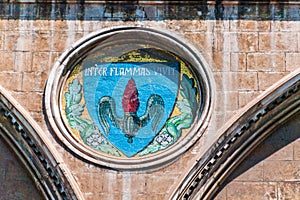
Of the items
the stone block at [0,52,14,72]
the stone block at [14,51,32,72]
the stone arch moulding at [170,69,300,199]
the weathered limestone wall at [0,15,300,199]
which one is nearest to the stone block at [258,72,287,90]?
the weathered limestone wall at [0,15,300,199]

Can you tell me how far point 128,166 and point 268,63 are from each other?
8.24 feet

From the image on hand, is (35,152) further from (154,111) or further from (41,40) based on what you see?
(154,111)

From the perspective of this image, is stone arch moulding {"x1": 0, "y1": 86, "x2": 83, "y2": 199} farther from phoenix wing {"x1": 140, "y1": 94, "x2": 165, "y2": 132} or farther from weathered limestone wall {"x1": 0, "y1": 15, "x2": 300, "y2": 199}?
phoenix wing {"x1": 140, "y1": 94, "x2": 165, "y2": 132}

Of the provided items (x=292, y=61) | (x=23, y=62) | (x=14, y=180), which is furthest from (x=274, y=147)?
(x=23, y=62)

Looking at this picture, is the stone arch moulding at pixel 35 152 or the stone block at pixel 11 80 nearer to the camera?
the stone arch moulding at pixel 35 152

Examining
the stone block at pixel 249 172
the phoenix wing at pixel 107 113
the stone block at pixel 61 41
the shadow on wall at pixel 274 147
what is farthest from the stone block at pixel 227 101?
the stone block at pixel 61 41

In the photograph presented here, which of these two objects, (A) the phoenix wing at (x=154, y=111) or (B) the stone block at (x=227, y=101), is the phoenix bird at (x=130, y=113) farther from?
(B) the stone block at (x=227, y=101)

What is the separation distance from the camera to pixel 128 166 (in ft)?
51.8

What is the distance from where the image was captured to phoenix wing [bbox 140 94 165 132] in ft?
53.1

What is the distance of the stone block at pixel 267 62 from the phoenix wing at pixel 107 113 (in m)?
2.02

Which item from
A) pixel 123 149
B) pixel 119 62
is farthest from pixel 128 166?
pixel 119 62

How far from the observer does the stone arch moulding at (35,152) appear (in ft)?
51.4

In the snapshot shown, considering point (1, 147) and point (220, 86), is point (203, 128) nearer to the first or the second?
point (220, 86)

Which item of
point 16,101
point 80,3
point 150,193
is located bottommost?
point 150,193
